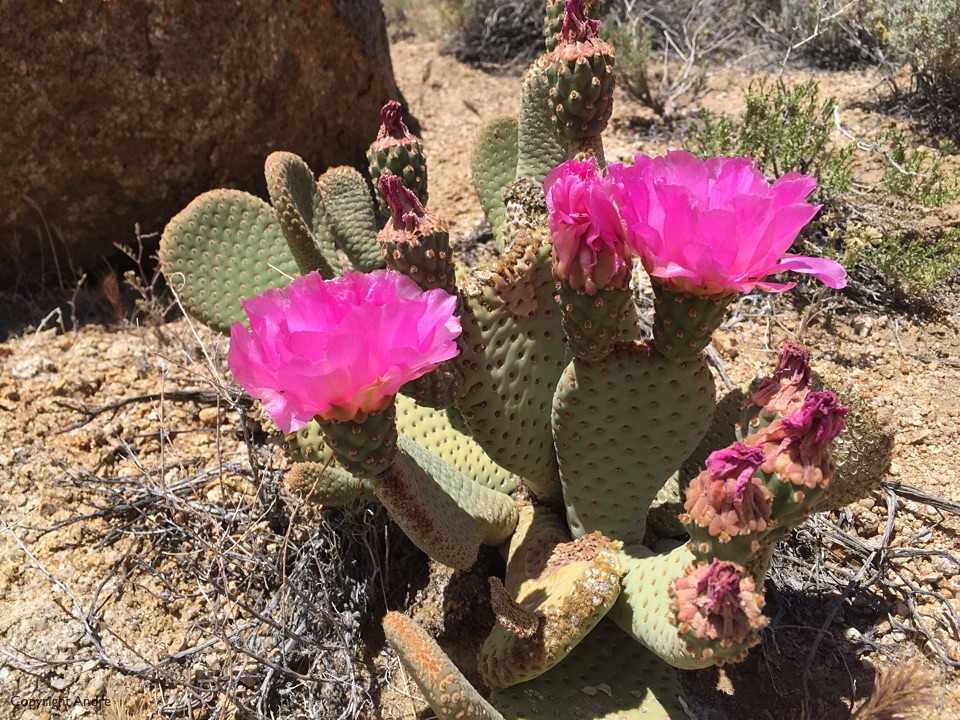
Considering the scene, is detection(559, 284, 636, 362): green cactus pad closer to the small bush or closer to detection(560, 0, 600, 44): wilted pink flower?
detection(560, 0, 600, 44): wilted pink flower

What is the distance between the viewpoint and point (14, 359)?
105 inches

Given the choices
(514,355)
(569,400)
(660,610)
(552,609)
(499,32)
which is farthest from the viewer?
(499,32)

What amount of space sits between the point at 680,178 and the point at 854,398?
1.96ft

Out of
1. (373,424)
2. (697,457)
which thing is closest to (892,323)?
(697,457)

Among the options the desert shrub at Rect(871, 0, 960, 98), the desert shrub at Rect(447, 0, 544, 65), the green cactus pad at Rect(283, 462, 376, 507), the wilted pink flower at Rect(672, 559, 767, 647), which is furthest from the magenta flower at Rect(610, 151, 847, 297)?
the desert shrub at Rect(447, 0, 544, 65)

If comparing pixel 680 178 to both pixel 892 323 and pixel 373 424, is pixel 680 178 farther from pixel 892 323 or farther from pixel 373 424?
pixel 892 323

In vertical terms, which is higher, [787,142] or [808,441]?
[808,441]

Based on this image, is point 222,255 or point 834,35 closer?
point 222,255

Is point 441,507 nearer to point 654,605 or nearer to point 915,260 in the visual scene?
point 654,605

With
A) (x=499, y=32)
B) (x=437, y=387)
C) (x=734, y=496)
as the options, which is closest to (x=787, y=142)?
(x=437, y=387)

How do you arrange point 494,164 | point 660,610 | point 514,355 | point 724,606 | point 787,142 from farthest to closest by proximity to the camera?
point 787,142 → point 494,164 → point 514,355 → point 660,610 → point 724,606

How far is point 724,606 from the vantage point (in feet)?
3.50

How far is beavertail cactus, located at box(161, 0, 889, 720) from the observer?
1.12 meters

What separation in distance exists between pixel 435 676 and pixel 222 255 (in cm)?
156
